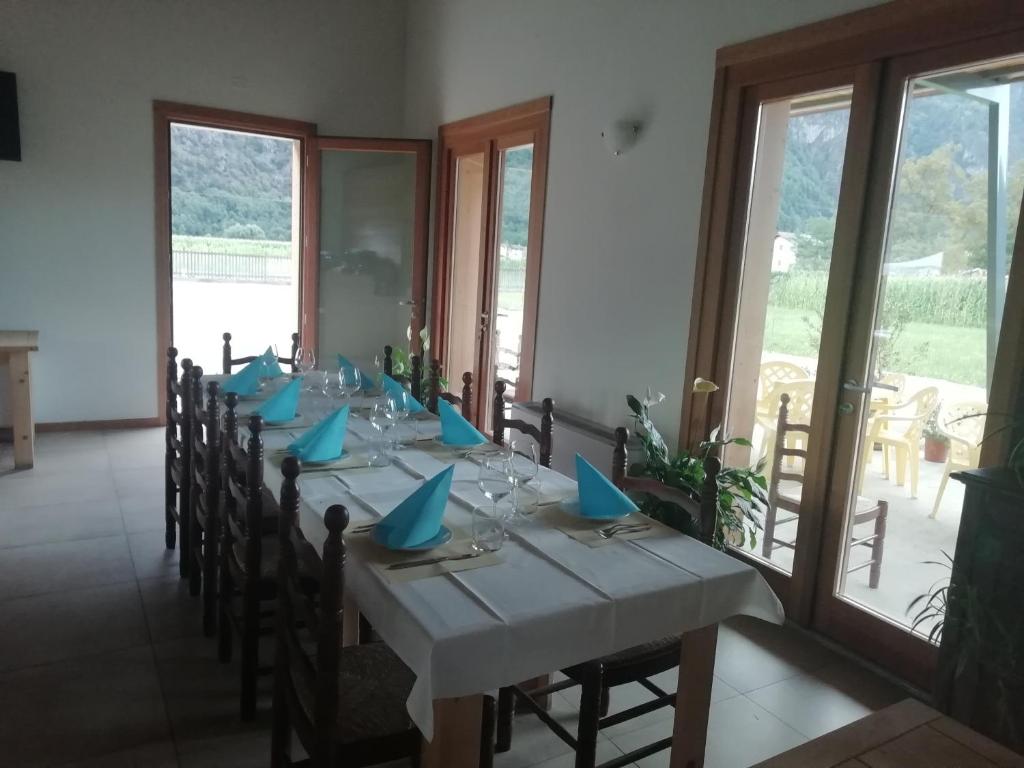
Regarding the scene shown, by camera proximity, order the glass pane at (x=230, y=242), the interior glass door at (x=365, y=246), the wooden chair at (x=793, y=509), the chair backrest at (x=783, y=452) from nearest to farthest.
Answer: the wooden chair at (x=793, y=509)
the chair backrest at (x=783, y=452)
the interior glass door at (x=365, y=246)
the glass pane at (x=230, y=242)

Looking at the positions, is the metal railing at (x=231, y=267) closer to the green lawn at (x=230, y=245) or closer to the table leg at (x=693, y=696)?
the green lawn at (x=230, y=245)

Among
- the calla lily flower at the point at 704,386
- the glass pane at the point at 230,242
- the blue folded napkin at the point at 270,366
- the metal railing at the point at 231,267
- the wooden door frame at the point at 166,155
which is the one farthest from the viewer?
the metal railing at the point at 231,267

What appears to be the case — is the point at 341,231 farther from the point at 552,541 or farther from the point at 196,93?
the point at 552,541

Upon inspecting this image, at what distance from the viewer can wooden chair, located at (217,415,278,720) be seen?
2117mm

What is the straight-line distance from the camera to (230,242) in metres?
10.6

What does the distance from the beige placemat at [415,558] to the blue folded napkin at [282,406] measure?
115 cm

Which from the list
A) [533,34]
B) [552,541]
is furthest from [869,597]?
[533,34]

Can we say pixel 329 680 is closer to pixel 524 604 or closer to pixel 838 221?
pixel 524 604

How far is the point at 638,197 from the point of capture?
3674mm

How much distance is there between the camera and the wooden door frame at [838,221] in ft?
7.73

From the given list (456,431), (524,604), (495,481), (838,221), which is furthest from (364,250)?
(524,604)

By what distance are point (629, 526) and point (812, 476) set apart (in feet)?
4.22

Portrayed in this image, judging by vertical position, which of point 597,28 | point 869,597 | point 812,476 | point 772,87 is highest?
point 597,28

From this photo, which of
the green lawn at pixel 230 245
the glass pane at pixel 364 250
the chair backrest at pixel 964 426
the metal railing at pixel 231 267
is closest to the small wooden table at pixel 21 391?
the glass pane at pixel 364 250
